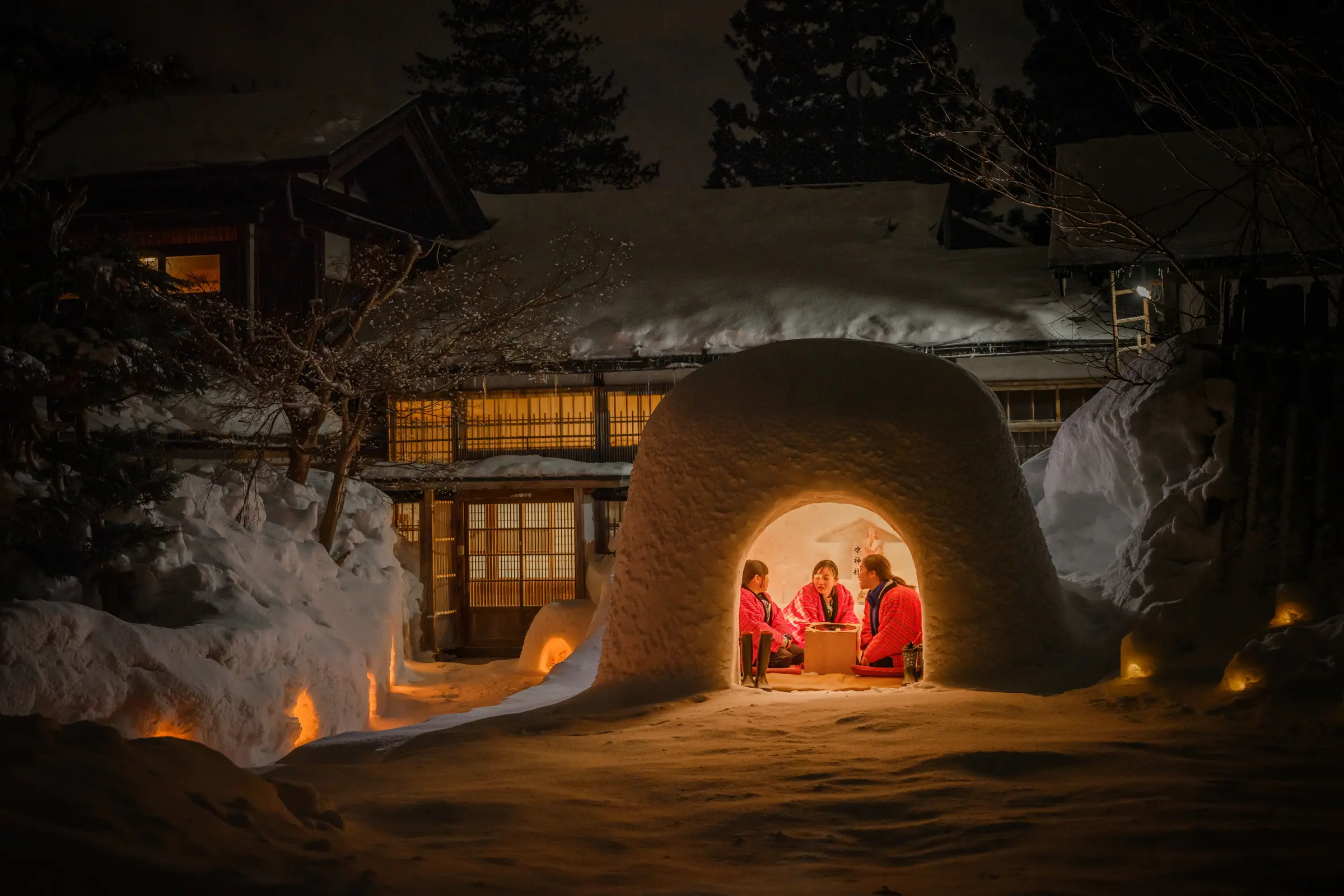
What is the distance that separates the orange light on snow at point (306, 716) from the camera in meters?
10.4

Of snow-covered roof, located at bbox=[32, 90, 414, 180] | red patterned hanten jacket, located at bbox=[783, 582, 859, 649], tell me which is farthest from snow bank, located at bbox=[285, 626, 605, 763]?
snow-covered roof, located at bbox=[32, 90, 414, 180]

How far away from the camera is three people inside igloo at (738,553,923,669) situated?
8.68m

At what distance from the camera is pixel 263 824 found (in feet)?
10.9

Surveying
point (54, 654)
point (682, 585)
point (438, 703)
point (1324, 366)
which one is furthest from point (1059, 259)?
point (54, 654)

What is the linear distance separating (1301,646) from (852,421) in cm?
313

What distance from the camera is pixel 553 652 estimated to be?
14.8m

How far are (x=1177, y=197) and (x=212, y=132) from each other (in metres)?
15.0

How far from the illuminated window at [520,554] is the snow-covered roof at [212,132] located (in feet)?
20.8

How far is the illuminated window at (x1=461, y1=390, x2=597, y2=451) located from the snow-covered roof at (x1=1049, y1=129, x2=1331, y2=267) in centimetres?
750

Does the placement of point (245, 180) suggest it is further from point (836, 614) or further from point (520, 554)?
point (836, 614)

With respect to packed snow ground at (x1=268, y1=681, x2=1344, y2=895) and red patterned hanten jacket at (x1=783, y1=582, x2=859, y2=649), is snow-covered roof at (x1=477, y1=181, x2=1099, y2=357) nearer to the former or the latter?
red patterned hanten jacket at (x1=783, y1=582, x2=859, y2=649)

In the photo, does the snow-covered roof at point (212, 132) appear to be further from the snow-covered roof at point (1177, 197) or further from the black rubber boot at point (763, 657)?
the black rubber boot at point (763, 657)

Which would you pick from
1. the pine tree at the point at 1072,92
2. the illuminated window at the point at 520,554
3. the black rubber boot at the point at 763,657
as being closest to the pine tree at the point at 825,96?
the pine tree at the point at 1072,92

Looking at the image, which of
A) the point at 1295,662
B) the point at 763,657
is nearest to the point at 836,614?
the point at 763,657
